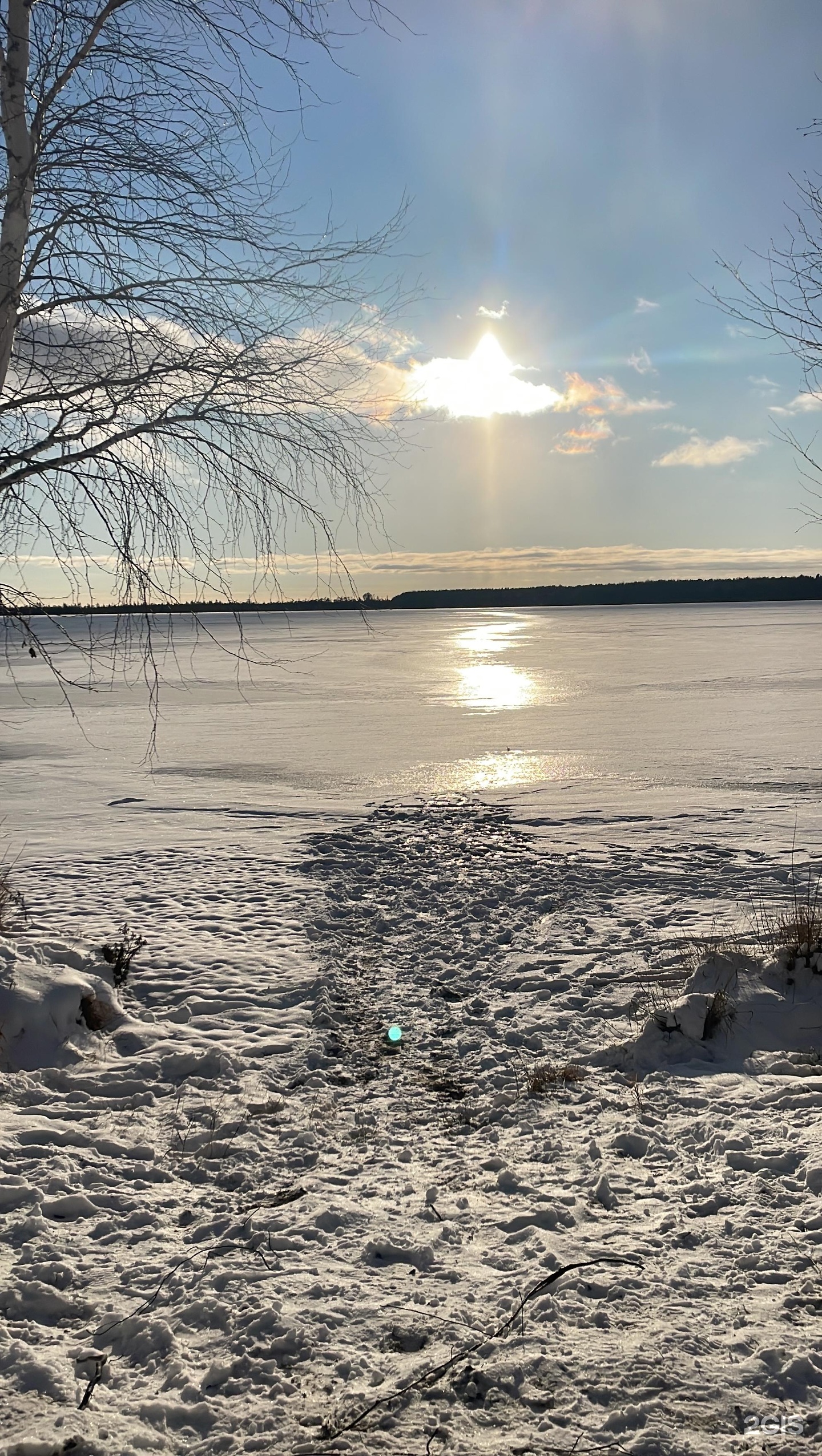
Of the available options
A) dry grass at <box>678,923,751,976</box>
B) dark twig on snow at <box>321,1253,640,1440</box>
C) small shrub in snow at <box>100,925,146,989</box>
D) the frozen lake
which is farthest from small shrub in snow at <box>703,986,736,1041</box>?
small shrub in snow at <box>100,925,146,989</box>

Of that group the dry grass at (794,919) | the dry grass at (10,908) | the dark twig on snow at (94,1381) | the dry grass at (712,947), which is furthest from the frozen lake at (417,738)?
the dry grass at (712,947)

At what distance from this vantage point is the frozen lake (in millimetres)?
11672

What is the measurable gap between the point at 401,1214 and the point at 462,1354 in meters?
0.82

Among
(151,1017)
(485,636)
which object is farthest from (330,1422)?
(485,636)

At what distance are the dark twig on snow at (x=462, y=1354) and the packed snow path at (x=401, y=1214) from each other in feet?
0.04

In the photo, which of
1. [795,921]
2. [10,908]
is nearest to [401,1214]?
[795,921]

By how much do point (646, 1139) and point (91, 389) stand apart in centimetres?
402

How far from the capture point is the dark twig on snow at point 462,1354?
8.67 feet

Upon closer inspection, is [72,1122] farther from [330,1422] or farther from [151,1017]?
[330,1422]

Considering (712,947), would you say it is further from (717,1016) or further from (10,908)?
(10,908)

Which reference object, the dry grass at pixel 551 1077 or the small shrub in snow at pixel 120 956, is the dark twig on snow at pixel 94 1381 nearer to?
the dry grass at pixel 551 1077

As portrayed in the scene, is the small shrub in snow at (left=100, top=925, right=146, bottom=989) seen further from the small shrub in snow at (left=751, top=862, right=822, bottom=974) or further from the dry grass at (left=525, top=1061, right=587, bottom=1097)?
the small shrub in snow at (left=751, top=862, right=822, bottom=974)

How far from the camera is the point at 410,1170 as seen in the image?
13.1 feet

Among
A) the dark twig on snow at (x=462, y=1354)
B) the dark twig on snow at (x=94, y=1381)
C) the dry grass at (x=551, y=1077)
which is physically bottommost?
the dry grass at (x=551, y=1077)
